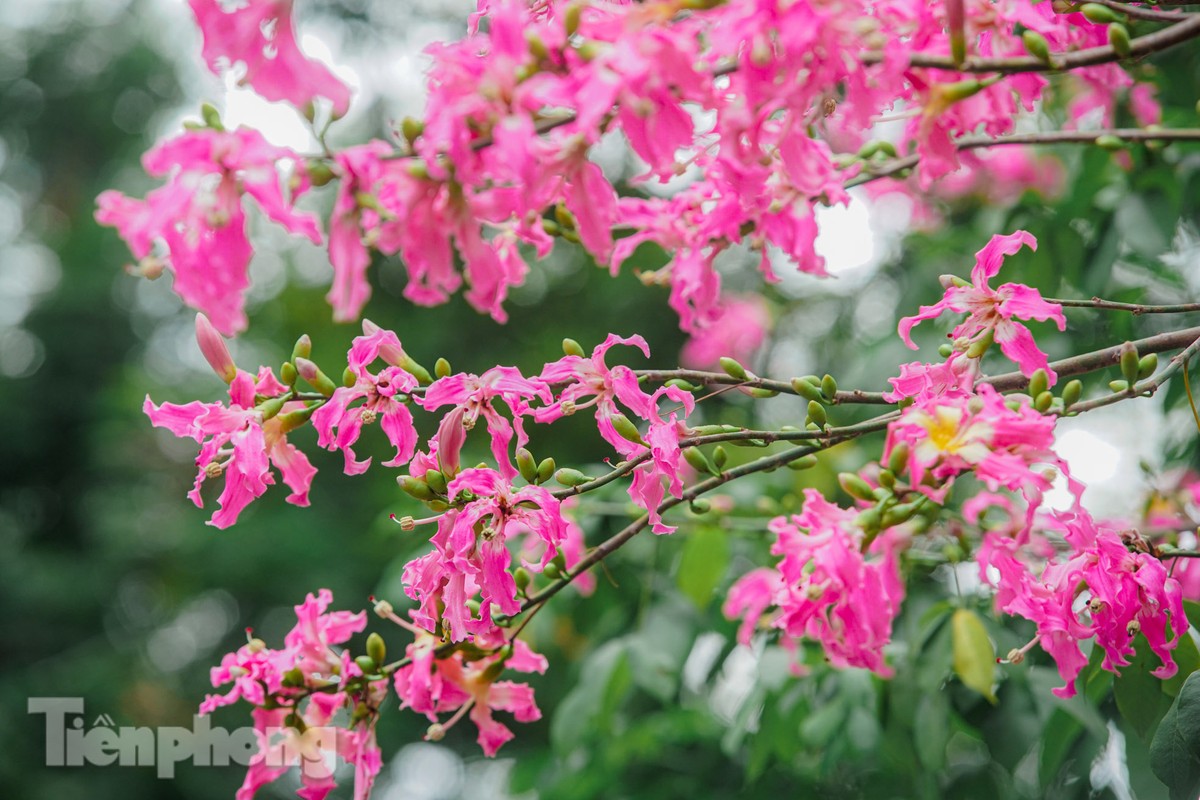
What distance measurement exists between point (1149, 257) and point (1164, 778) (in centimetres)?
86

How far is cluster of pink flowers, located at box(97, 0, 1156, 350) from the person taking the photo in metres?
0.79

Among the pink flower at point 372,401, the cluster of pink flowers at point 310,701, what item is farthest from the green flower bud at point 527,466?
the cluster of pink flowers at point 310,701

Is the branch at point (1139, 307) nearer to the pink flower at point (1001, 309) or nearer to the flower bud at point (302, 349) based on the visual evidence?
the pink flower at point (1001, 309)

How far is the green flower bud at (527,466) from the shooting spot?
1.10 metres

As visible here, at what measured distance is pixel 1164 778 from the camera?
1.06 metres

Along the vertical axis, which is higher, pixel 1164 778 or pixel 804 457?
pixel 804 457

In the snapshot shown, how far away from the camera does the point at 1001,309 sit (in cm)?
116

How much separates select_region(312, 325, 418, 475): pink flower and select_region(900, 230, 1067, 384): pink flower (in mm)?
548

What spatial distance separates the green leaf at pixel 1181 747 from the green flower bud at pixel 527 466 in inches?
26.6

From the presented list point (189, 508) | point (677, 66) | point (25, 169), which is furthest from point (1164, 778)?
point (25, 169)

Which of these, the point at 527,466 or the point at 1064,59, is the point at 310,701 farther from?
the point at 1064,59

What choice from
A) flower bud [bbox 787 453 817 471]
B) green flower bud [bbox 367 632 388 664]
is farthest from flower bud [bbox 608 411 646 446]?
green flower bud [bbox 367 632 388 664]

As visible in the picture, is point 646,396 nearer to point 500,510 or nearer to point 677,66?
point 500,510

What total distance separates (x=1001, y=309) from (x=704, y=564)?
2.87 ft
